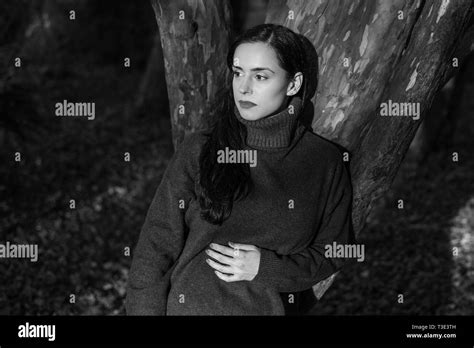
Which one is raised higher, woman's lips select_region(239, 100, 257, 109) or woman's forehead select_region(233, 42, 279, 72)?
woman's forehead select_region(233, 42, 279, 72)

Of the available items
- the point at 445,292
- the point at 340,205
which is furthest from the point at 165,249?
the point at 445,292

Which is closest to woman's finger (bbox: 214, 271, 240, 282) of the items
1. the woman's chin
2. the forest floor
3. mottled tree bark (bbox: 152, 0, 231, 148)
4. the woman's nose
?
the woman's chin

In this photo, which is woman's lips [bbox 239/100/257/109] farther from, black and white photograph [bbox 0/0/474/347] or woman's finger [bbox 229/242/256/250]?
woman's finger [bbox 229/242/256/250]

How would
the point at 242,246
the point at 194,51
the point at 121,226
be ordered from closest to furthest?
the point at 242,246
the point at 194,51
the point at 121,226

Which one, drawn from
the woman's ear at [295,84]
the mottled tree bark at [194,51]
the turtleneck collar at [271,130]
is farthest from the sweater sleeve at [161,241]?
the mottled tree bark at [194,51]

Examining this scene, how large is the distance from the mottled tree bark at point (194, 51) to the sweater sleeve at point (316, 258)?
970 millimetres

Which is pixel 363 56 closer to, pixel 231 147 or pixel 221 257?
pixel 231 147

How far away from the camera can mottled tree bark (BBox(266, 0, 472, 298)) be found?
318 centimetres

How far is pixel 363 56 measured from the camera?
321 centimetres

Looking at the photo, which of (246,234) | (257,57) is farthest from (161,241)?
(257,57)

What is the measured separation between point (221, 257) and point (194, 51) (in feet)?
4.18

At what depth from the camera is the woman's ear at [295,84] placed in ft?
10.1

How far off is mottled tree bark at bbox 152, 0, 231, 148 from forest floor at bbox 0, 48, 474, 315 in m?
2.92

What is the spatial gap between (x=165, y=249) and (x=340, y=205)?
88 cm
